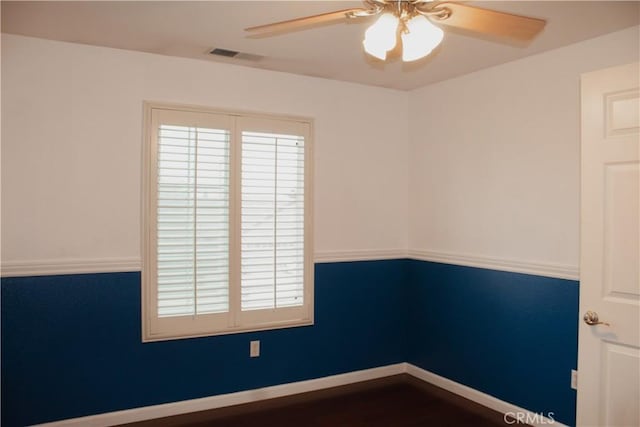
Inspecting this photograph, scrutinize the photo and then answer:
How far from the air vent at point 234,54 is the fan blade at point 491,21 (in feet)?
5.53

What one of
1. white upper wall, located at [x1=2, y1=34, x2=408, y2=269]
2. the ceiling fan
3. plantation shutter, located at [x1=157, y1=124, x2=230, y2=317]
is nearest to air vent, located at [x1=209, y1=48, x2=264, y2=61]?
white upper wall, located at [x1=2, y1=34, x2=408, y2=269]

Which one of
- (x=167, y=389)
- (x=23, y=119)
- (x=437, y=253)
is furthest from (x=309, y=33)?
(x=167, y=389)

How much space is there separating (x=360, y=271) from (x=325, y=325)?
54cm

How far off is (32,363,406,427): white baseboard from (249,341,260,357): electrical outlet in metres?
0.27

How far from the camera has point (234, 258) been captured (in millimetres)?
3543

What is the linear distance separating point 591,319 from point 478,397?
1.35 metres

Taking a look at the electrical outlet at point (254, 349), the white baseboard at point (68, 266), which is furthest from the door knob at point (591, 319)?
the white baseboard at point (68, 266)

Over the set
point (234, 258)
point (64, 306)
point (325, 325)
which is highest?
point (234, 258)

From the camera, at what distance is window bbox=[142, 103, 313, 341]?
10.9ft

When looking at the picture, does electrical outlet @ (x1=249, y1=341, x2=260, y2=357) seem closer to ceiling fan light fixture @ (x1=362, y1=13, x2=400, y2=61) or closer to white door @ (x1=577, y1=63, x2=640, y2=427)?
white door @ (x1=577, y1=63, x2=640, y2=427)

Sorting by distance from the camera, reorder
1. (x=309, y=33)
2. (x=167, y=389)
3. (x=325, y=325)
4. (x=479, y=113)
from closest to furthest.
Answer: (x=309, y=33), (x=167, y=389), (x=479, y=113), (x=325, y=325)

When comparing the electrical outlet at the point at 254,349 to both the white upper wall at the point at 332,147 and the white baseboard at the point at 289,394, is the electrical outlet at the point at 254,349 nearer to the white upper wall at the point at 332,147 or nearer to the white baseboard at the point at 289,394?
the white baseboard at the point at 289,394

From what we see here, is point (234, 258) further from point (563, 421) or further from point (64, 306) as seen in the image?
point (563, 421)

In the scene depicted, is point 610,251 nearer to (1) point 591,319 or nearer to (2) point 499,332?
(1) point 591,319
